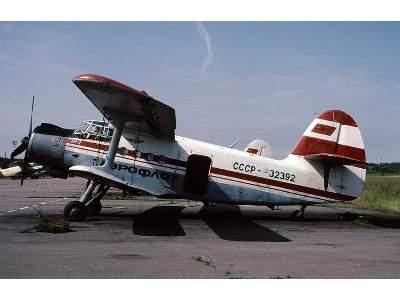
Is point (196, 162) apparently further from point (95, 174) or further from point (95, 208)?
point (95, 208)

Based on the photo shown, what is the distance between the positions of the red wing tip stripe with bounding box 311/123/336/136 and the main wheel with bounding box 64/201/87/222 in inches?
323

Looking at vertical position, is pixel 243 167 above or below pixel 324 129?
below

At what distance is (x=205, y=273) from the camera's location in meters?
5.92

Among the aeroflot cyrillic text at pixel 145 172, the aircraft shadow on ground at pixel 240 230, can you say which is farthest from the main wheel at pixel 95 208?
the aircraft shadow on ground at pixel 240 230

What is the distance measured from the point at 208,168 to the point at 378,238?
540 cm

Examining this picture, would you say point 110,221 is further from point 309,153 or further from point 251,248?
point 309,153

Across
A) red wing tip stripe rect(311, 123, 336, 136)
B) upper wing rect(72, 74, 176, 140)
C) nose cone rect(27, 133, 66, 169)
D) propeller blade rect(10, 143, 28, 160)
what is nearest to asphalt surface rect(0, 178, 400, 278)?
nose cone rect(27, 133, 66, 169)

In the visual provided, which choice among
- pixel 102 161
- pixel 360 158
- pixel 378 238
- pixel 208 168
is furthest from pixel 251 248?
pixel 360 158

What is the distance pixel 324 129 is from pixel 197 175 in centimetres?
476

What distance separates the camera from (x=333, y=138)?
1370 centimetres

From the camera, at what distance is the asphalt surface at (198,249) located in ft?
19.8

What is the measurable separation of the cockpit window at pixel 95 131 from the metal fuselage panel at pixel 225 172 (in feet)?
0.58

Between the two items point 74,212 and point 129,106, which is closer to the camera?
point 129,106

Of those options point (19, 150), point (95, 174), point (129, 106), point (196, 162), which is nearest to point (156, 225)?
point (95, 174)
